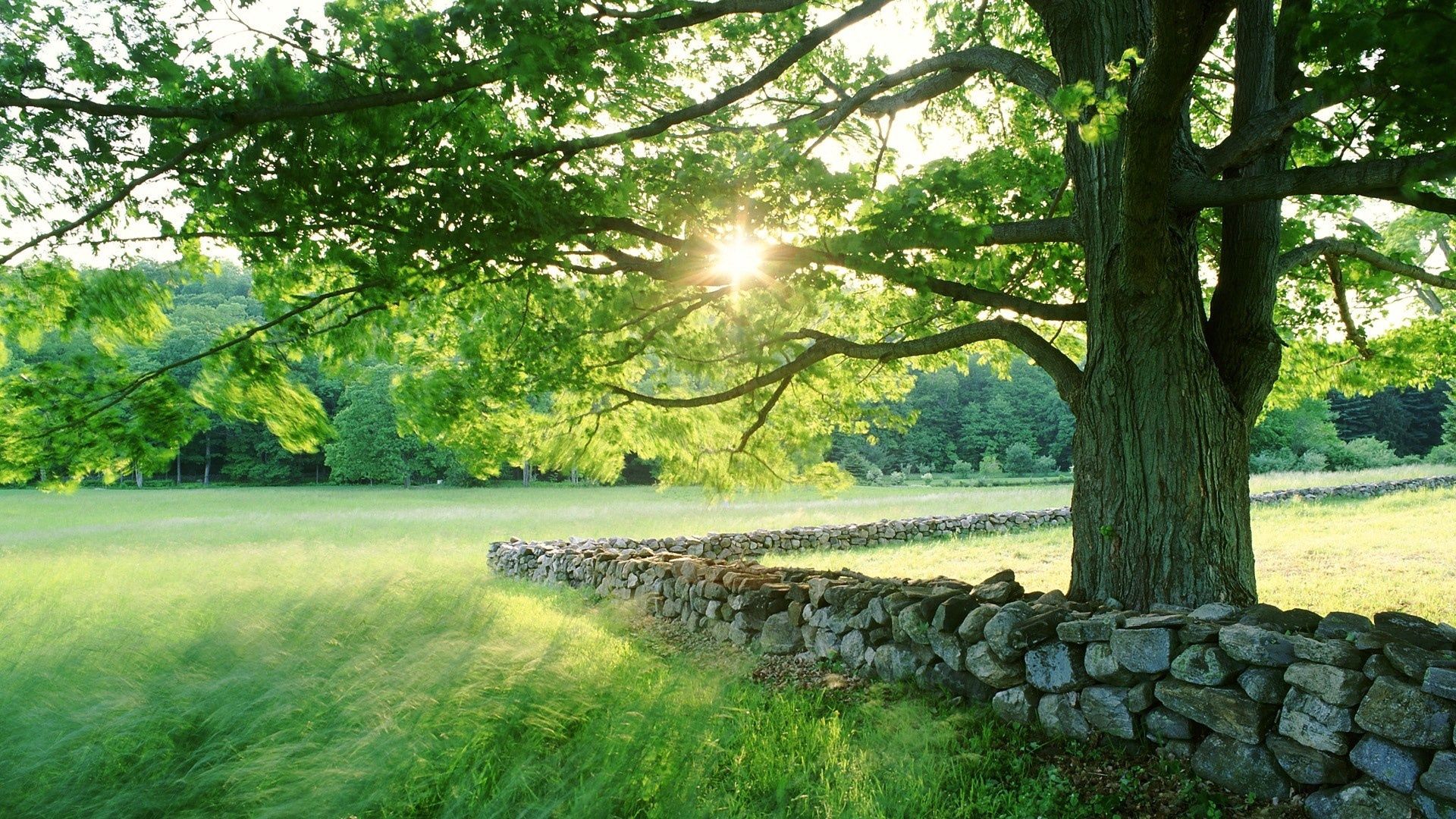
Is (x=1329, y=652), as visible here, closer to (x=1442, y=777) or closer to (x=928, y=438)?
(x=1442, y=777)

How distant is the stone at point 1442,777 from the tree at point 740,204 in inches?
86.7

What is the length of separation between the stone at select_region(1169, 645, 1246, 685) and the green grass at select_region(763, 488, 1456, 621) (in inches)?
225

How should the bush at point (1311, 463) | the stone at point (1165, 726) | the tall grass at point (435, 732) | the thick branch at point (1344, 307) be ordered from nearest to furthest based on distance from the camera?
the tall grass at point (435, 732) < the stone at point (1165, 726) < the thick branch at point (1344, 307) < the bush at point (1311, 463)

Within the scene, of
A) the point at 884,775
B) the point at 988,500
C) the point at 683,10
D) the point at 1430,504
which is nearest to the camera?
the point at 884,775

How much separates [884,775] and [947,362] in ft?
25.2

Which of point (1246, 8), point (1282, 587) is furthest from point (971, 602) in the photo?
point (1282, 587)

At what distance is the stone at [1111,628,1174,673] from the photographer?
442 cm

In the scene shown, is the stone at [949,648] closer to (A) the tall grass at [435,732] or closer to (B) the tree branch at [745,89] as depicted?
(A) the tall grass at [435,732]

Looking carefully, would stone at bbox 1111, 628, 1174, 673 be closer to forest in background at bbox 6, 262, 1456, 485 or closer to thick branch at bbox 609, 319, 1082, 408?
thick branch at bbox 609, 319, 1082, 408

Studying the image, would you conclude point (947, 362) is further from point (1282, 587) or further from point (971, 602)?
point (971, 602)

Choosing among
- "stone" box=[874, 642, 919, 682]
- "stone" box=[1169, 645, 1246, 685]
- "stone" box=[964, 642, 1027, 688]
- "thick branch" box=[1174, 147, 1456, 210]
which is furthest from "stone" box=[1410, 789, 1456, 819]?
"stone" box=[874, 642, 919, 682]

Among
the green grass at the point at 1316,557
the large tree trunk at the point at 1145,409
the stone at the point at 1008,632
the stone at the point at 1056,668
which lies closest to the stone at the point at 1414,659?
the stone at the point at 1056,668

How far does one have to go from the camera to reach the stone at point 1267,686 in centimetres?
394

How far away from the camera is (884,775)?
14.1 ft
